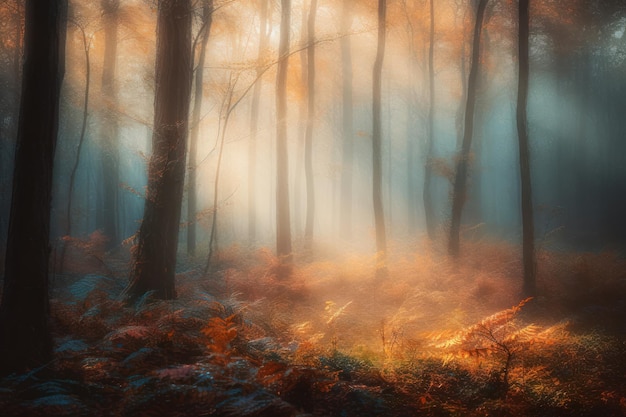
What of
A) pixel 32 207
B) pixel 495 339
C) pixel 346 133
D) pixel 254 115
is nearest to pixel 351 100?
pixel 346 133

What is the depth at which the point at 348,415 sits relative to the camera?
3896 mm

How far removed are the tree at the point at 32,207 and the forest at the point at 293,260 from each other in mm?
21

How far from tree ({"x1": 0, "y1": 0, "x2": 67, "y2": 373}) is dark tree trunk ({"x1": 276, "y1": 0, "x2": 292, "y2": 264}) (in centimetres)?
885

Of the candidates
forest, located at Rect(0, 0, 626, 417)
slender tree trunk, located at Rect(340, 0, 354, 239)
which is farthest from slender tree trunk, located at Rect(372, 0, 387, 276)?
slender tree trunk, located at Rect(340, 0, 354, 239)

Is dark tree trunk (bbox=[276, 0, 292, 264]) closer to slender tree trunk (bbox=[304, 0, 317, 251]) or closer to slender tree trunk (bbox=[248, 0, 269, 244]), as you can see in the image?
slender tree trunk (bbox=[248, 0, 269, 244])

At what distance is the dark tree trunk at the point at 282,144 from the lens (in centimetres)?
1329

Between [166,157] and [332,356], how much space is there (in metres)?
5.37

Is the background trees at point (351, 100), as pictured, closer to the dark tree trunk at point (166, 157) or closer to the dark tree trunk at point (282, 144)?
the dark tree trunk at point (282, 144)

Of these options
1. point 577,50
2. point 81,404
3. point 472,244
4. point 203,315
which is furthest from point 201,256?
point 577,50

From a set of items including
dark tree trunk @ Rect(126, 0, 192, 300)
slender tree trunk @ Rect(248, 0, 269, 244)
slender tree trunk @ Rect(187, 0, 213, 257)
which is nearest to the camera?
dark tree trunk @ Rect(126, 0, 192, 300)

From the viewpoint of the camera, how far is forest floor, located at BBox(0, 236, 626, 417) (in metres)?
3.78

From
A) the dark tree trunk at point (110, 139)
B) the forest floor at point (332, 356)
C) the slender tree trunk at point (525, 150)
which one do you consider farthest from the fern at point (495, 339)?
the dark tree trunk at point (110, 139)

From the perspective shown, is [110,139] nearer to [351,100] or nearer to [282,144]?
[282,144]

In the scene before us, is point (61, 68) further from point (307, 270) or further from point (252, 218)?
point (252, 218)
